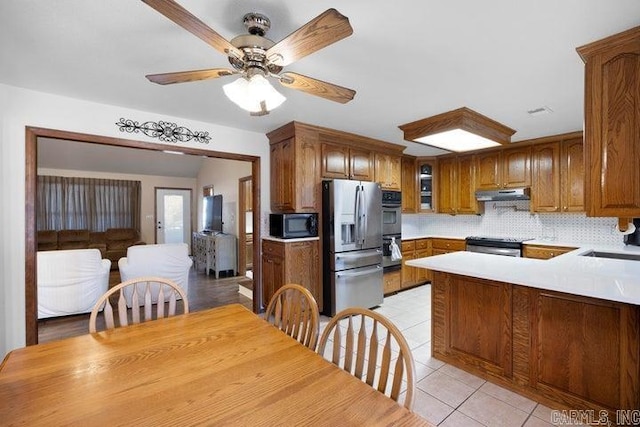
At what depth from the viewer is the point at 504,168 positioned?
4242 millimetres

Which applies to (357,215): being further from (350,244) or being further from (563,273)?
(563,273)

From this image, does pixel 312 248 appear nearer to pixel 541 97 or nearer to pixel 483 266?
pixel 483 266

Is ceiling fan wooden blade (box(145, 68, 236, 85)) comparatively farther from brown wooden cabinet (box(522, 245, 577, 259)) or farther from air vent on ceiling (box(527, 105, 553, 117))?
brown wooden cabinet (box(522, 245, 577, 259))

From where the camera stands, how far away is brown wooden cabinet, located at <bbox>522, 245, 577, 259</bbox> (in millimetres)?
3631

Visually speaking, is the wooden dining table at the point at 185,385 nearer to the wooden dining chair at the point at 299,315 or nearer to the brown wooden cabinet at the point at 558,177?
the wooden dining chair at the point at 299,315

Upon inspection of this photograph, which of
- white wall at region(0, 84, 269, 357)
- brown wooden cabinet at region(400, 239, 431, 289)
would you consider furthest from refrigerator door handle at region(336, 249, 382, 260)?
white wall at region(0, 84, 269, 357)

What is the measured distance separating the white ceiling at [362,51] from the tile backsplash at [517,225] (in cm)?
179

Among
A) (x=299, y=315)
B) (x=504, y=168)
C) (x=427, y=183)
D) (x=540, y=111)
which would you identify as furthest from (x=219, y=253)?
(x=540, y=111)

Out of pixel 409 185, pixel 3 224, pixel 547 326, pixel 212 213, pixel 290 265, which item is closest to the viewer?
pixel 547 326

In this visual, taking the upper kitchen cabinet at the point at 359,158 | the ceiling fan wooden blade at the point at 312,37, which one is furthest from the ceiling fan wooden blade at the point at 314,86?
the upper kitchen cabinet at the point at 359,158

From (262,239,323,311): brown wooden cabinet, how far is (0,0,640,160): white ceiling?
145 centimetres

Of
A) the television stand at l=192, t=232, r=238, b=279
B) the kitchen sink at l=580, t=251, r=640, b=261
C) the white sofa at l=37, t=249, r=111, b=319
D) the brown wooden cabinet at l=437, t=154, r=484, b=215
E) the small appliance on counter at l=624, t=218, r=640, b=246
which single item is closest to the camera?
the kitchen sink at l=580, t=251, r=640, b=261

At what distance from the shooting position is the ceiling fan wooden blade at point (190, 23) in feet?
3.32

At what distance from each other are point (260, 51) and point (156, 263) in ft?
10.6
